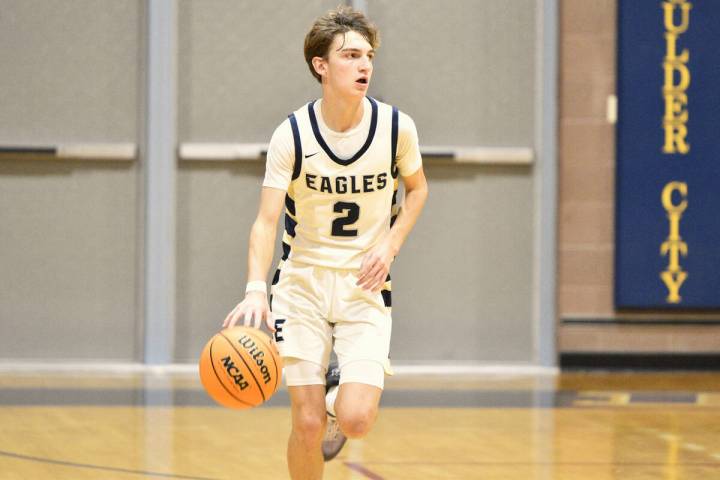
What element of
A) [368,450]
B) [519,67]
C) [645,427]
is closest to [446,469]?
[368,450]

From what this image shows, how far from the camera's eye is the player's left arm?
14.7 ft

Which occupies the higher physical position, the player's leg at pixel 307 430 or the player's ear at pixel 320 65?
the player's ear at pixel 320 65

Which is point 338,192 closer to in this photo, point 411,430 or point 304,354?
point 304,354

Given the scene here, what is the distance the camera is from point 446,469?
587 centimetres

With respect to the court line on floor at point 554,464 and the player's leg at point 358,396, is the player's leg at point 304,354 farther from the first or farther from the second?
the court line on floor at point 554,464

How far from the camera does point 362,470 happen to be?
5809 millimetres

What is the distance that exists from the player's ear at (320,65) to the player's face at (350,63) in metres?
0.03

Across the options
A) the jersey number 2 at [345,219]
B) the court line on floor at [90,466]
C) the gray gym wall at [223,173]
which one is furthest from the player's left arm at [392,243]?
the gray gym wall at [223,173]

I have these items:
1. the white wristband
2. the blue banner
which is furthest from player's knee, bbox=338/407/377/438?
the blue banner

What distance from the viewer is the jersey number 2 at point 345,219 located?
4.56 meters

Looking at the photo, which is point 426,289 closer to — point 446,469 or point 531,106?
point 531,106

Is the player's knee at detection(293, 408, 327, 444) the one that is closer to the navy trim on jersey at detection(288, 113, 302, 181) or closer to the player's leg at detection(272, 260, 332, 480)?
the player's leg at detection(272, 260, 332, 480)

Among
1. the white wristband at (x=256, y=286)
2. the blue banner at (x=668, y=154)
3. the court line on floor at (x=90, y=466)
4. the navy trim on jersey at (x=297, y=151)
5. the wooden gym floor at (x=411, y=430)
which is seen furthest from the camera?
the blue banner at (x=668, y=154)

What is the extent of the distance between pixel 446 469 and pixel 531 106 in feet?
A: 14.3
